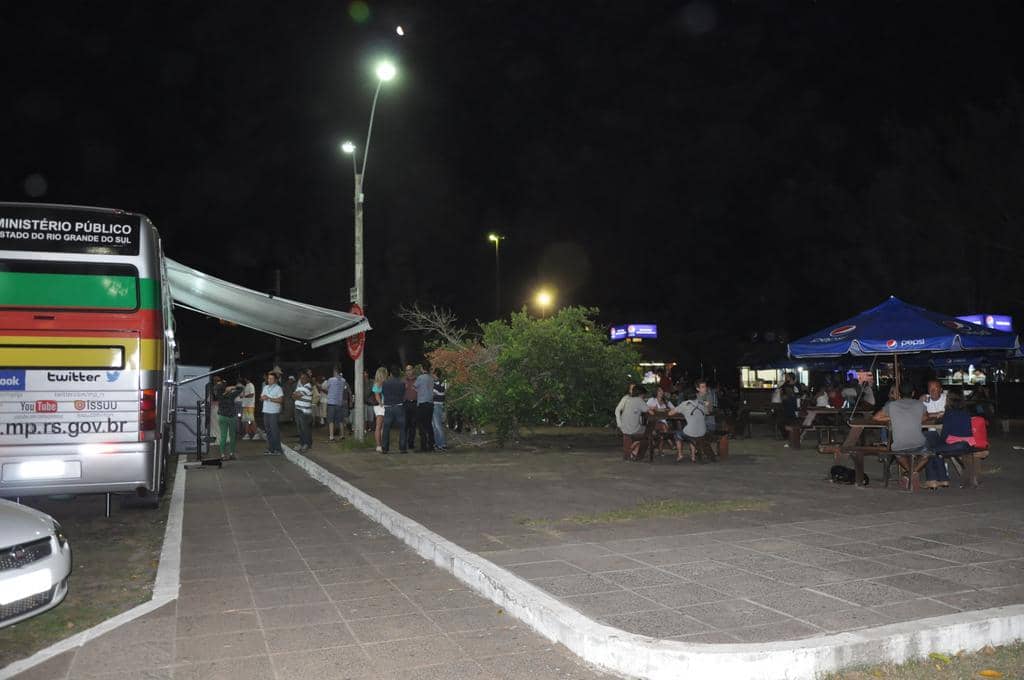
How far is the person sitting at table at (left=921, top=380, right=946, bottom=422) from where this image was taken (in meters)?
11.9

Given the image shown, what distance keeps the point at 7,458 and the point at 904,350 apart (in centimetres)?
1268

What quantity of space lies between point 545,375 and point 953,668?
43.6ft

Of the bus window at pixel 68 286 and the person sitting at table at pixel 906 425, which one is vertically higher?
the bus window at pixel 68 286

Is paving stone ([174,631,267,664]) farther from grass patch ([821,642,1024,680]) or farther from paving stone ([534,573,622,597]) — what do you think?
grass patch ([821,642,1024,680])

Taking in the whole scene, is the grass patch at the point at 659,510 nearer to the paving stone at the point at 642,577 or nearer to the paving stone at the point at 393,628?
the paving stone at the point at 642,577

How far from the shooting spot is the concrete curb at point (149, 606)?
15.6ft

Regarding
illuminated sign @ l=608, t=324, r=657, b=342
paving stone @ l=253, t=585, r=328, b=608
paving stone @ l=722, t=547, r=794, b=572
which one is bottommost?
paving stone @ l=253, t=585, r=328, b=608

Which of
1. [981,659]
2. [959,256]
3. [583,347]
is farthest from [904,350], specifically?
[959,256]

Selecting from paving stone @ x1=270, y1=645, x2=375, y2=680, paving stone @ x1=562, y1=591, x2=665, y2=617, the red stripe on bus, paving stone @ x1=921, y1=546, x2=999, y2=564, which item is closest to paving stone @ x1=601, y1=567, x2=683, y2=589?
paving stone @ x1=562, y1=591, x2=665, y2=617

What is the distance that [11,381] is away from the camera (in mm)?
8656

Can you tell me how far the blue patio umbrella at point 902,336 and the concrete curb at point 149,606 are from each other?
1080 cm

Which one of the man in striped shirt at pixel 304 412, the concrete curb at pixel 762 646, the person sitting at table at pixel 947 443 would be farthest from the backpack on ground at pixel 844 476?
the man in striped shirt at pixel 304 412

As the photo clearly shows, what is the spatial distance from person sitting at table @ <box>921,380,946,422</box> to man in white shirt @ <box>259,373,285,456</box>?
39.4 ft

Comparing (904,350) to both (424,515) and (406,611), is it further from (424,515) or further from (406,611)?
(406,611)
